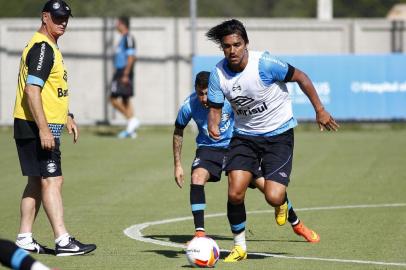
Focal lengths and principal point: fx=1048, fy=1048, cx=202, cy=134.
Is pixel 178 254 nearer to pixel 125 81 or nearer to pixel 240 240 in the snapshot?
pixel 240 240

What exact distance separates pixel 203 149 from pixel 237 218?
4.12 feet

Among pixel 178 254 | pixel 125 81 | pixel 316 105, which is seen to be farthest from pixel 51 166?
pixel 125 81

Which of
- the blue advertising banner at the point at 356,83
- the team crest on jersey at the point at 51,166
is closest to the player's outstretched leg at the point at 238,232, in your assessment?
the team crest on jersey at the point at 51,166

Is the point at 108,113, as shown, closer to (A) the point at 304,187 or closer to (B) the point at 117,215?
(A) the point at 304,187

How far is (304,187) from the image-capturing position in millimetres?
14102

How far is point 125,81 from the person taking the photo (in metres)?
20.9

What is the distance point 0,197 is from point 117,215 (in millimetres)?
2334

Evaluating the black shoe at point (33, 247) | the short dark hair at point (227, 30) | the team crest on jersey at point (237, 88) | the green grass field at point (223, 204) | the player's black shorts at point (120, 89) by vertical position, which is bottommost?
the green grass field at point (223, 204)

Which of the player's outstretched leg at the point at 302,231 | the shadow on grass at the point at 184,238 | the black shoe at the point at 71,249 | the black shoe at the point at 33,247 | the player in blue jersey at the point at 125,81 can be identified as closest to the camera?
the black shoe at the point at 71,249

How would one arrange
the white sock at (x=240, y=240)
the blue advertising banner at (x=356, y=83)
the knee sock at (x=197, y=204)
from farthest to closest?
1. the blue advertising banner at (x=356, y=83)
2. the knee sock at (x=197, y=204)
3. the white sock at (x=240, y=240)

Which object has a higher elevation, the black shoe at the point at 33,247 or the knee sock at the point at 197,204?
the knee sock at the point at 197,204

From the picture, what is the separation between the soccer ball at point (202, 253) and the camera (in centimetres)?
831

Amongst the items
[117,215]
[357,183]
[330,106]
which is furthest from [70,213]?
[330,106]

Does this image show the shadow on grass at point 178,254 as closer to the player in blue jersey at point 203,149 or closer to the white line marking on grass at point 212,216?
the white line marking on grass at point 212,216
